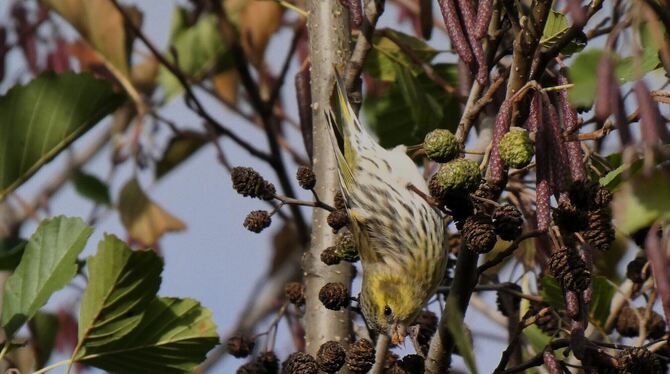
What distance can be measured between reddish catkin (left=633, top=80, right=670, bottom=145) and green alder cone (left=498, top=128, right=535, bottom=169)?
58 cm

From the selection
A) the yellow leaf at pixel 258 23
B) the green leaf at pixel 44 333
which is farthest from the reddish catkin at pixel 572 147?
the yellow leaf at pixel 258 23

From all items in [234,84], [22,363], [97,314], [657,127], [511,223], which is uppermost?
[234,84]

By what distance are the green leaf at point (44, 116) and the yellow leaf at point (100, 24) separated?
1.04 meters

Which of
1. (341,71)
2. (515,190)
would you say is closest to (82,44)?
(341,71)

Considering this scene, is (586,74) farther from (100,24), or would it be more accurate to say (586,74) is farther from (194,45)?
(194,45)

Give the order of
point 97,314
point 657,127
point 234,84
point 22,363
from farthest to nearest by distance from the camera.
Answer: point 234,84 < point 22,363 < point 97,314 < point 657,127

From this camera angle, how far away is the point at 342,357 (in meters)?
2.27

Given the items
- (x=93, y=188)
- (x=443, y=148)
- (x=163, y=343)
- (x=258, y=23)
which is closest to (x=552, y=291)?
(x=443, y=148)

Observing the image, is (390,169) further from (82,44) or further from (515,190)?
(82,44)

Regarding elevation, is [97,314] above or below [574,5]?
above

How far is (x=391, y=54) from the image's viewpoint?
10.9 feet

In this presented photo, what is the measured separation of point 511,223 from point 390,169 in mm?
1675

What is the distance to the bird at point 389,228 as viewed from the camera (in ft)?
10.8

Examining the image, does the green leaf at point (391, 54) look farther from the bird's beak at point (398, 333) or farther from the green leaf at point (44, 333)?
the green leaf at point (44, 333)
